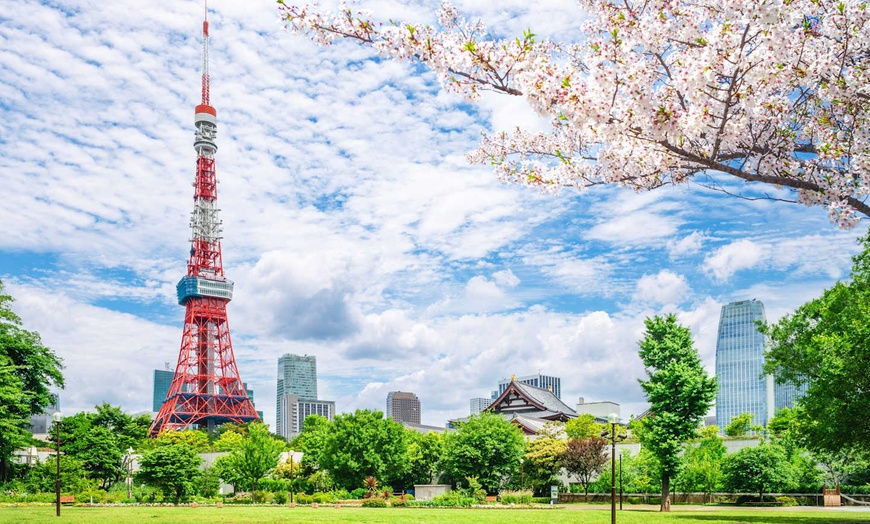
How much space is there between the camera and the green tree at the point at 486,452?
36594mm

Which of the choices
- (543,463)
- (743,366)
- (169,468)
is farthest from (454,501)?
(743,366)

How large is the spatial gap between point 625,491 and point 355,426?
14.7 metres

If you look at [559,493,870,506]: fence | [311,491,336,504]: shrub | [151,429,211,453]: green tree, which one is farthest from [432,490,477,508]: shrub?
[151,429,211,453]: green tree

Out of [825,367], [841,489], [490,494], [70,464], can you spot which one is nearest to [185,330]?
[70,464]

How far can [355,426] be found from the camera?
3716 centimetres

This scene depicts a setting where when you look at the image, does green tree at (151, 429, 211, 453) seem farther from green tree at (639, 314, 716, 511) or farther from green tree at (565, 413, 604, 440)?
green tree at (639, 314, 716, 511)

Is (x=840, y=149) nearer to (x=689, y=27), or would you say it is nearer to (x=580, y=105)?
(x=689, y=27)

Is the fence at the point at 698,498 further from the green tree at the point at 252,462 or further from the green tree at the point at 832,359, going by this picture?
the green tree at the point at 252,462

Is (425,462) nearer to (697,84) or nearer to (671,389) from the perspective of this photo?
(671,389)

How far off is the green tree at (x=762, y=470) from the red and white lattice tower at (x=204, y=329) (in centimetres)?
5466

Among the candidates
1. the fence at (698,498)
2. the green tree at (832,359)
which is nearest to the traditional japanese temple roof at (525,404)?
the fence at (698,498)

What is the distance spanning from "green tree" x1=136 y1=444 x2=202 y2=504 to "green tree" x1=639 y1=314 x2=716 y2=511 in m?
20.8

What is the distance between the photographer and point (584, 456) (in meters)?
35.6

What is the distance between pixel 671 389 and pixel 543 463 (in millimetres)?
10612
